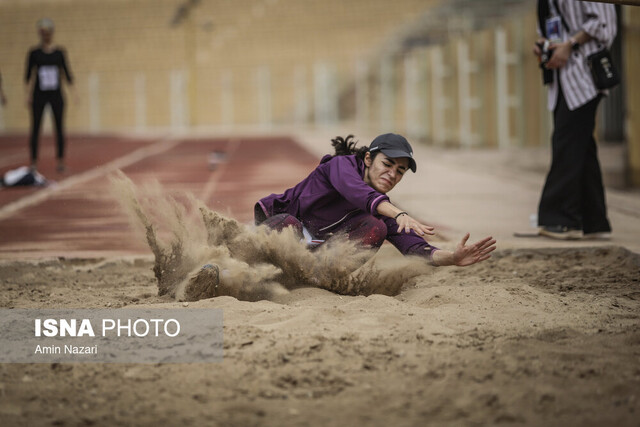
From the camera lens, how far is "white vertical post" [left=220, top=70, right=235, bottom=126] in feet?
145

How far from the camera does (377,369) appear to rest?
11.3 ft

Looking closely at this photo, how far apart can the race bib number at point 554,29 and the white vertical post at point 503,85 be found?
11.8 m

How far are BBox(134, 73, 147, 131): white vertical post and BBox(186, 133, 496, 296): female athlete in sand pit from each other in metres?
39.4

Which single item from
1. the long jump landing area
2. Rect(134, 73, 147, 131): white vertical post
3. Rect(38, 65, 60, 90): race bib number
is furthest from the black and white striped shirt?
Rect(134, 73, 147, 131): white vertical post

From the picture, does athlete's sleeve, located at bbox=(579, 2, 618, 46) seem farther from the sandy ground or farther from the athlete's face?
the athlete's face

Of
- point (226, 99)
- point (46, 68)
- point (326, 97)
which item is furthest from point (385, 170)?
point (226, 99)

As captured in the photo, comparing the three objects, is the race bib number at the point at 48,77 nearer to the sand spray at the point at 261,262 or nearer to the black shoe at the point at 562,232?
the black shoe at the point at 562,232

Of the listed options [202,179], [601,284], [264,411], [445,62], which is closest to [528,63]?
[445,62]

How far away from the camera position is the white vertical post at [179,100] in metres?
43.3

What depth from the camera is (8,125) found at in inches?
1681

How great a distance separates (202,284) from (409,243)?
3.74ft

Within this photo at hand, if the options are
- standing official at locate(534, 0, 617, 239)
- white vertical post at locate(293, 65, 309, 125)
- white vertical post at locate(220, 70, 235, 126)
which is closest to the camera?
standing official at locate(534, 0, 617, 239)

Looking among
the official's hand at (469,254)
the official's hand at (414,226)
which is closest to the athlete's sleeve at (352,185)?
the official's hand at (414,226)

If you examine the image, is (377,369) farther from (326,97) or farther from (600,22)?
(326,97)
